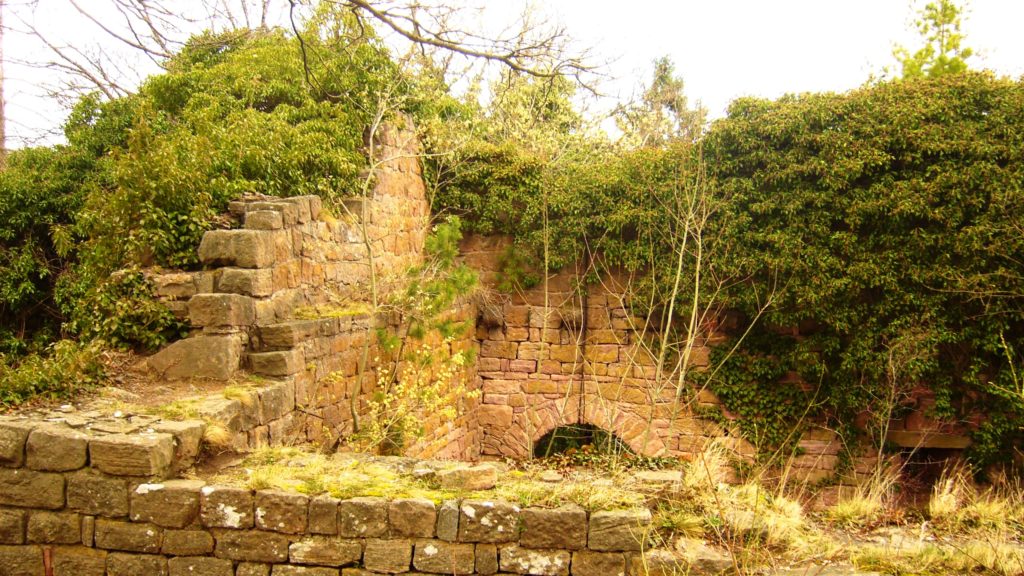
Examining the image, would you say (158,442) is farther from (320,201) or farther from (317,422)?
(320,201)

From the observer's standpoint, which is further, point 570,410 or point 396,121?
point 570,410

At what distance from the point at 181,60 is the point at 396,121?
3.34 meters

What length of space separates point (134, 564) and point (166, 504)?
387mm

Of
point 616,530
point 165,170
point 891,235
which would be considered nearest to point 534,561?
point 616,530

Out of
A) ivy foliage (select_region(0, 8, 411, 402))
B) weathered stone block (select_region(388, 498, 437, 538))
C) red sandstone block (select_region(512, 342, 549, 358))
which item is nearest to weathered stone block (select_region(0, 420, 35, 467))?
ivy foliage (select_region(0, 8, 411, 402))

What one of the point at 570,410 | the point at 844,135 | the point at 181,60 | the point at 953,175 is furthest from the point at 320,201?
the point at 953,175

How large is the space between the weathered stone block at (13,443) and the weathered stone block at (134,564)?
754 millimetres

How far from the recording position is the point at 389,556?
12.8 feet

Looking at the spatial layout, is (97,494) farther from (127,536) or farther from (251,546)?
(251,546)

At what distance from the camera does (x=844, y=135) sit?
930cm

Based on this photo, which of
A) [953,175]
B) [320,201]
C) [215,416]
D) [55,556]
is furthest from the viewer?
[953,175]

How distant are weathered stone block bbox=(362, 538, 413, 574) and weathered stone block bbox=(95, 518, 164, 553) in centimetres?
119

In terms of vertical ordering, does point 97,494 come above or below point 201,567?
above

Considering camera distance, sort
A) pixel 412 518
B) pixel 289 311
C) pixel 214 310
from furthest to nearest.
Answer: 1. pixel 289 311
2. pixel 214 310
3. pixel 412 518
